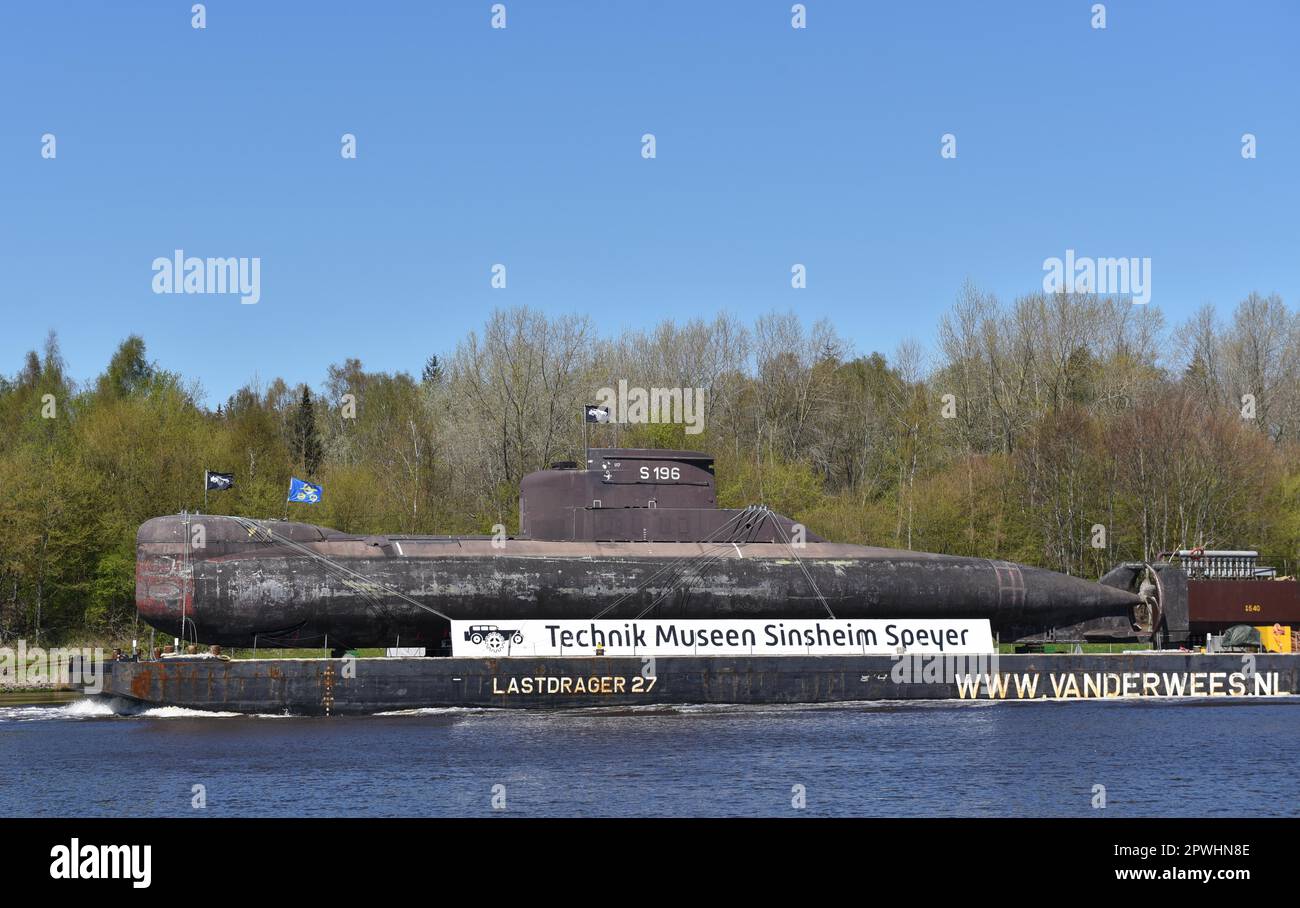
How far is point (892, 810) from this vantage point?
101 feet

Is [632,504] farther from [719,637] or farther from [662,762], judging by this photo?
[662,762]

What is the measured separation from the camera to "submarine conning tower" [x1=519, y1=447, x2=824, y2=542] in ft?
175

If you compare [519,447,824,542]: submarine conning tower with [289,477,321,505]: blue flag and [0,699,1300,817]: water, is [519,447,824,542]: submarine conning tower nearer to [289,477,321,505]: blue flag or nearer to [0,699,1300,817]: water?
[289,477,321,505]: blue flag

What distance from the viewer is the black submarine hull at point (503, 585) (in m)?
48.0

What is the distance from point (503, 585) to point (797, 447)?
56027 mm

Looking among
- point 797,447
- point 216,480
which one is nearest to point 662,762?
point 216,480

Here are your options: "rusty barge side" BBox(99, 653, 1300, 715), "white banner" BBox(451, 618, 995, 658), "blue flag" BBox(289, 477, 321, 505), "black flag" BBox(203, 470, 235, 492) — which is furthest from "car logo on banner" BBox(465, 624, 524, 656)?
"black flag" BBox(203, 470, 235, 492)

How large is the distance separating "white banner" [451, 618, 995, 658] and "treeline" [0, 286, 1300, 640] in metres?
25.8

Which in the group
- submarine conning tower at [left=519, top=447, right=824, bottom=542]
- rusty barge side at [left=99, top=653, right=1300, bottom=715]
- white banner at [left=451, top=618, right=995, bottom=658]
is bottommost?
rusty barge side at [left=99, top=653, right=1300, bottom=715]

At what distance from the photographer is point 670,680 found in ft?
157

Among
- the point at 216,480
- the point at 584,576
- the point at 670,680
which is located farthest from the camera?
the point at 216,480
